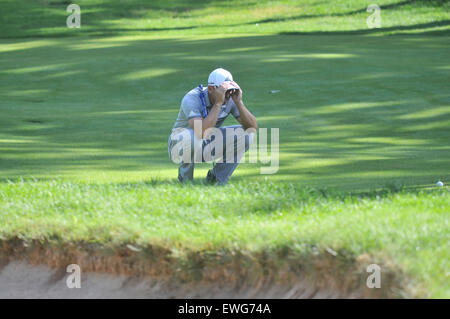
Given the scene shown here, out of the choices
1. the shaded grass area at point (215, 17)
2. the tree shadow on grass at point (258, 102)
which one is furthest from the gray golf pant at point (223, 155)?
the shaded grass area at point (215, 17)

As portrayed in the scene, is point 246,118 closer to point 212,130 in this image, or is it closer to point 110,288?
point 212,130

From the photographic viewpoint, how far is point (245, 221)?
6.07m

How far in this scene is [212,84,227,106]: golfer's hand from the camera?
802 centimetres

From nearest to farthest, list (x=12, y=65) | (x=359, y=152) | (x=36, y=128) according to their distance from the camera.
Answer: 1. (x=359, y=152)
2. (x=36, y=128)
3. (x=12, y=65)

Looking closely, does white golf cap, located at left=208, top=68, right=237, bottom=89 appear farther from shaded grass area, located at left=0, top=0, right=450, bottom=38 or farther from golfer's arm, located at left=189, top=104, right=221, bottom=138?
shaded grass area, located at left=0, top=0, right=450, bottom=38

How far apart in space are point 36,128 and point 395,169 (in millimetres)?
6221

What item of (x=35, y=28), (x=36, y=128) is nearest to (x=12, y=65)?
(x=36, y=128)

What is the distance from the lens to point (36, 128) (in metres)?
13.6

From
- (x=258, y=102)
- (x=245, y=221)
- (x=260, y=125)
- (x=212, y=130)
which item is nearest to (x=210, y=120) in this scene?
(x=212, y=130)

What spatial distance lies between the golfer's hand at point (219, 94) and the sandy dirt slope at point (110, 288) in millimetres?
2752

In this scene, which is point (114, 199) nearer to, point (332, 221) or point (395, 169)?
point (332, 221)

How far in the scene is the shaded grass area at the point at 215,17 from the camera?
98.1 feet

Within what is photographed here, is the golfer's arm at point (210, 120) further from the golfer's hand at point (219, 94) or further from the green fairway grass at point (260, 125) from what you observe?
the green fairway grass at point (260, 125)

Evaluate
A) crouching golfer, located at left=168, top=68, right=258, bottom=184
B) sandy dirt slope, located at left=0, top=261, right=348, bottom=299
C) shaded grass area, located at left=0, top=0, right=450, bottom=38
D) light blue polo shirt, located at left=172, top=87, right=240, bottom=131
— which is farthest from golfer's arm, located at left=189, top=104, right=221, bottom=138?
shaded grass area, located at left=0, top=0, right=450, bottom=38
